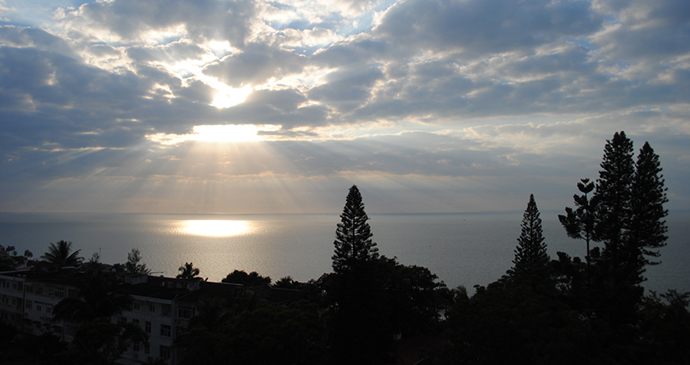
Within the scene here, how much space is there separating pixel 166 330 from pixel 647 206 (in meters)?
33.8

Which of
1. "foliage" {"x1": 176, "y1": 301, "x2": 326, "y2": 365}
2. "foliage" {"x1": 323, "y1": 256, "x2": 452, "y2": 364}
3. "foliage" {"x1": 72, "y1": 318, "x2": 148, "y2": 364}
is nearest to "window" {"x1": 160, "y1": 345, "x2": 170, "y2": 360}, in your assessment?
"foliage" {"x1": 72, "y1": 318, "x2": 148, "y2": 364}

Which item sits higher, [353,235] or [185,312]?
[353,235]

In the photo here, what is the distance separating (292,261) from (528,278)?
100194 millimetres

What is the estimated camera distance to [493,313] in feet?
49.0

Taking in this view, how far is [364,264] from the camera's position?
27031mm

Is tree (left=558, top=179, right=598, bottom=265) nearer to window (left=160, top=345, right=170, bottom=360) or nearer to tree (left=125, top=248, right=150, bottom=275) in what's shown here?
window (left=160, top=345, right=170, bottom=360)

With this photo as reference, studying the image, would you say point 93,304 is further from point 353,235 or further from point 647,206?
point 647,206

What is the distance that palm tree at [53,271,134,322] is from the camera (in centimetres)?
2445

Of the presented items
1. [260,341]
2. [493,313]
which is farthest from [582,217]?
[260,341]

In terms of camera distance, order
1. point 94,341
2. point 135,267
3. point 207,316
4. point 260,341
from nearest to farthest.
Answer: point 260,341
point 94,341
point 207,316
point 135,267

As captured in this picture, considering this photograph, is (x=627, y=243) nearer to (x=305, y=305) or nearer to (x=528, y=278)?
(x=528, y=278)

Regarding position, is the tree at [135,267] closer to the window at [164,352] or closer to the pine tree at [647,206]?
the window at [164,352]

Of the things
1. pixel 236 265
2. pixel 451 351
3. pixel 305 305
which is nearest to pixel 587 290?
pixel 451 351

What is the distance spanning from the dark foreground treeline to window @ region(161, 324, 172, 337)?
Result: 1.70 meters
